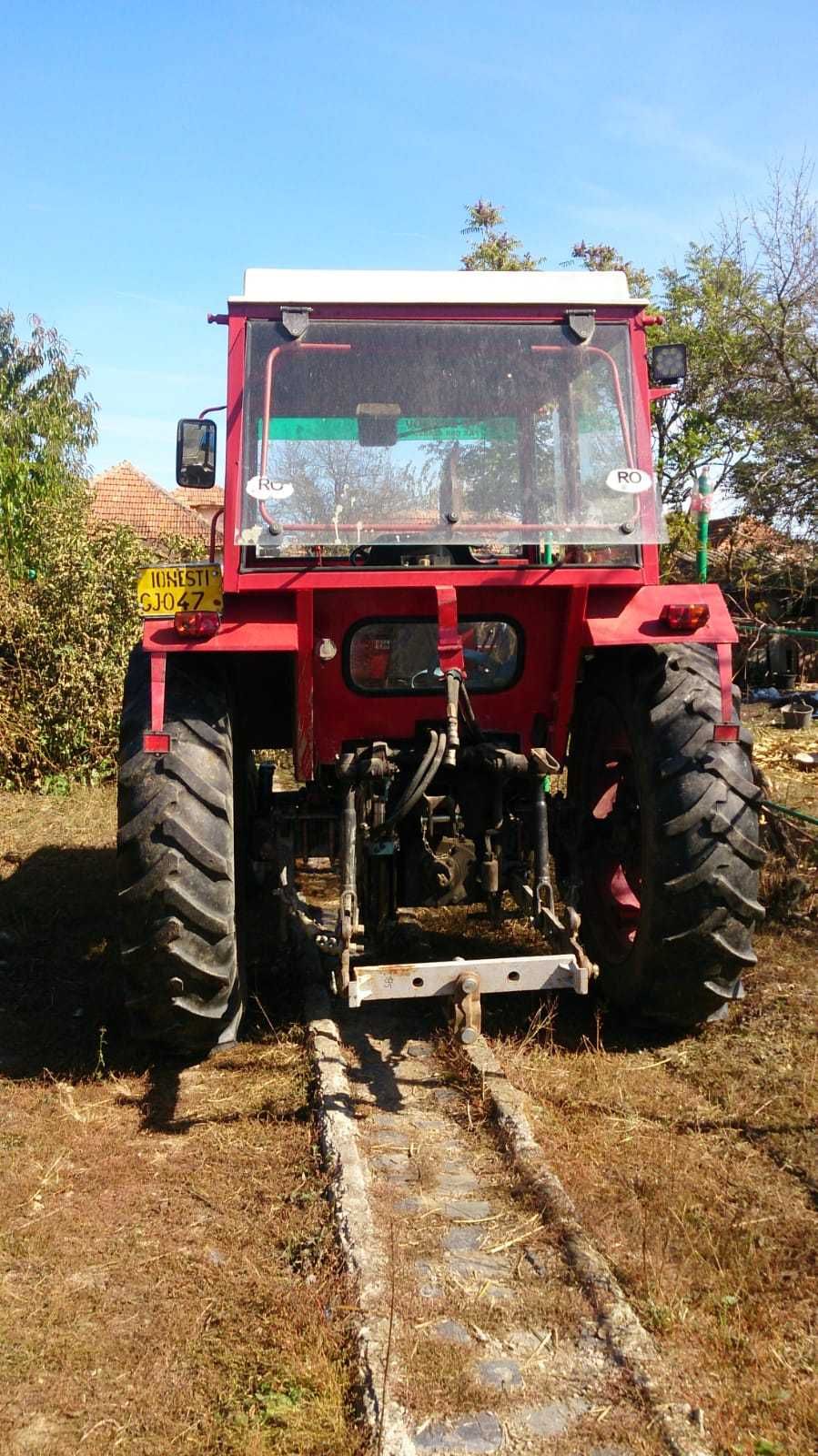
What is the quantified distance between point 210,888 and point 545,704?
5.30 ft

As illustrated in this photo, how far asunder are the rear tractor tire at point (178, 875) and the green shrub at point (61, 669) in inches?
263

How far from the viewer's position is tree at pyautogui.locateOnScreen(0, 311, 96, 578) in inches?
485

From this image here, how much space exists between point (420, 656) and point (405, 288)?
56.6 inches

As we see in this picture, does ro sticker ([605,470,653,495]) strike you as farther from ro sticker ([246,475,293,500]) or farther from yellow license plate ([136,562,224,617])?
yellow license plate ([136,562,224,617])

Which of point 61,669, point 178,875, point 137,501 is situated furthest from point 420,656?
Answer: point 137,501

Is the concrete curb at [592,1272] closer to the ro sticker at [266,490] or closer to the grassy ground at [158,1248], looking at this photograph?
the grassy ground at [158,1248]

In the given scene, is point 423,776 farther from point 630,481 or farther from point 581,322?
point 581,322

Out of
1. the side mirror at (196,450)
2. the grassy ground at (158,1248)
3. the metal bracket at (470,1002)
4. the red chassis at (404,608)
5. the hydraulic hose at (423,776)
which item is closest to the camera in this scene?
the grassy ground at (158,1248)

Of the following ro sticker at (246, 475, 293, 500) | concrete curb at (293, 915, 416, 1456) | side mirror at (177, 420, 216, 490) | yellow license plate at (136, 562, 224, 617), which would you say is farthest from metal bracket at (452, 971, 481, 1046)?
side mirror at (177, 420, 216, 490)

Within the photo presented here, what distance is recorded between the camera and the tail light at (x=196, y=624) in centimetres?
436

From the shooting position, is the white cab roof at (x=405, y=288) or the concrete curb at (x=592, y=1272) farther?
the white cab roof at (x=405, y=288)

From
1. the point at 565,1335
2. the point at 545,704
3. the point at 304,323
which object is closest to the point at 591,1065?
the point at 545,704

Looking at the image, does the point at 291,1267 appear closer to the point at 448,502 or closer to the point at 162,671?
the point at 162,671

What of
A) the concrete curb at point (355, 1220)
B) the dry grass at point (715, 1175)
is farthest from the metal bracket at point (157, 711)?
the dry grass at point (715, 1175)
